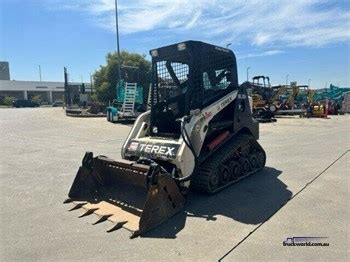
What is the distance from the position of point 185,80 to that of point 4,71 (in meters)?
120

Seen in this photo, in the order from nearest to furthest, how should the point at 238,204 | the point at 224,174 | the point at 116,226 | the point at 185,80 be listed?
the point at 116,226 → the point at 238,204 → the point at 224,174 → the point at 185,80

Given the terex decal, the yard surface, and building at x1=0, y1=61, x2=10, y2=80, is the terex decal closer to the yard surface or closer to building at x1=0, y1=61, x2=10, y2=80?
the yard surface

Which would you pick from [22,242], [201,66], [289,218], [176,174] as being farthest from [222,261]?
[201,66]

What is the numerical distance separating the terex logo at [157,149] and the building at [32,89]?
299 feet

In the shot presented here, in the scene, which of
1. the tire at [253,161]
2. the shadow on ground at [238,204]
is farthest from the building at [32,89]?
the shadow on ground at [238,204]

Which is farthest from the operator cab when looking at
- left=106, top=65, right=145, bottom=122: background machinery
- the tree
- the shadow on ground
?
the tree

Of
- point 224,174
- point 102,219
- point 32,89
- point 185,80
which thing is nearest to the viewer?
point 102,219

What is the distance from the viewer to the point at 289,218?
185 inches

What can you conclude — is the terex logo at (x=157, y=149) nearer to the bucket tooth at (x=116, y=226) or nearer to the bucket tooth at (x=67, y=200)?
the bucket tooth at (x=116, y=226)

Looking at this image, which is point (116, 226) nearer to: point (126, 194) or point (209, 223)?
point (126, 194)

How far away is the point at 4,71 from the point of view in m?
110

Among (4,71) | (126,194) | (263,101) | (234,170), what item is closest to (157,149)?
(126,194)

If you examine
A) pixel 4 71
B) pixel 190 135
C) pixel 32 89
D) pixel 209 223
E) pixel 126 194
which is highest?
pixel 4 71

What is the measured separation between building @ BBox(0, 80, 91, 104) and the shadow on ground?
91.9 metres
